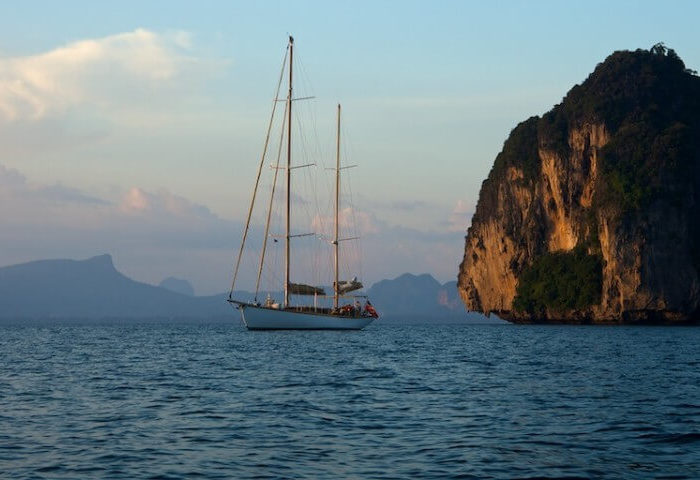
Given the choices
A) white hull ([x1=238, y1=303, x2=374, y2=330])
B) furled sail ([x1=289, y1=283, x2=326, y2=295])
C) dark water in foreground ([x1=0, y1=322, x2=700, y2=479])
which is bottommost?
dark water in foreground ([x1=0, y1=322, x2=700, y2=479])

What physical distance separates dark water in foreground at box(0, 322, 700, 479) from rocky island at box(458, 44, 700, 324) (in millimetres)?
77052

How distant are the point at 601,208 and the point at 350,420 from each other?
10641 cm

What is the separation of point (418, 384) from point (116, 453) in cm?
1748

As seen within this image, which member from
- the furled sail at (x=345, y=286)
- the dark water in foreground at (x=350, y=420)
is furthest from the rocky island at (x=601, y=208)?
the dark water in foreground at (x=350, y=420)

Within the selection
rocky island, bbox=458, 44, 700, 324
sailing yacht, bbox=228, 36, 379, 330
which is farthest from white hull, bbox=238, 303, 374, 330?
rocky island, bbox=458, 44, 700, 324

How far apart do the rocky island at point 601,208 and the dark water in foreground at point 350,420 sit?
3034 inches

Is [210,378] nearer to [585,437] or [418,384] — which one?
[418,384]

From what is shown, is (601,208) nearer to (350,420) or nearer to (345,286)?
(345,286)

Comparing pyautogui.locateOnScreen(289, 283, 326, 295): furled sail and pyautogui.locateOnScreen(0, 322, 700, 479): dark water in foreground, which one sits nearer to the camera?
pyautogui.locateOnScreen(0, 322, 700, 479): dark water in foreground

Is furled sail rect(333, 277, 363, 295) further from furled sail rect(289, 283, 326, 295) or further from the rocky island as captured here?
the rocky island

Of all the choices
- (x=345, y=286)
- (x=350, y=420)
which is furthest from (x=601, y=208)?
(x=350, y=420)

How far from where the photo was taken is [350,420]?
25.5m

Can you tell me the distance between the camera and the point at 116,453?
20.3m

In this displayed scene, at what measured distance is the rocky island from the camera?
122m
